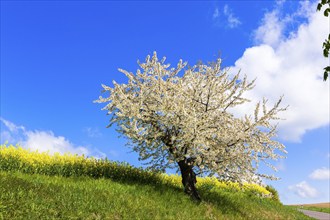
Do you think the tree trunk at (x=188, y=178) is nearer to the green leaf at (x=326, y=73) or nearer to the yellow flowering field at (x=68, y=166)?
the yellow flowering field at (x=68, y=166)

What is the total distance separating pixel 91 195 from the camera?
12977mm

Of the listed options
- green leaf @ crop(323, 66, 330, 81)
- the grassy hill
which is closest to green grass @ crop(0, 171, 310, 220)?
the grassy hill

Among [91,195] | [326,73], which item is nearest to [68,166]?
[91,195]

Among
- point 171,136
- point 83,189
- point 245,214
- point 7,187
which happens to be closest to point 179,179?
point 245,214

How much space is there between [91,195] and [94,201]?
51cm

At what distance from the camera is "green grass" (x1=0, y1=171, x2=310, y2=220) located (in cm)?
1110

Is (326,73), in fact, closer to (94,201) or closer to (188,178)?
(94,201)

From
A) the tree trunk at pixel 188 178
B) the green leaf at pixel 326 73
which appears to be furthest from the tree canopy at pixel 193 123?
the green leaf at pixel 326 73

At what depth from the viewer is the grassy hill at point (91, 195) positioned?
1138cm

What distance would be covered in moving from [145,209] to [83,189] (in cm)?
223

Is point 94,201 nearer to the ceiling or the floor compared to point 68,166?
nearer to the floor

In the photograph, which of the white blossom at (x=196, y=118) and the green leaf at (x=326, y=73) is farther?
the white blossom at (x=196, y=118)

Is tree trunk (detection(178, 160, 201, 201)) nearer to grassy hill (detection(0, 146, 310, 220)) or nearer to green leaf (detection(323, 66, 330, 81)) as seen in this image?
grassy hill (detection(0, 146, 310, 220))

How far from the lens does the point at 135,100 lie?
16688 millimetres
